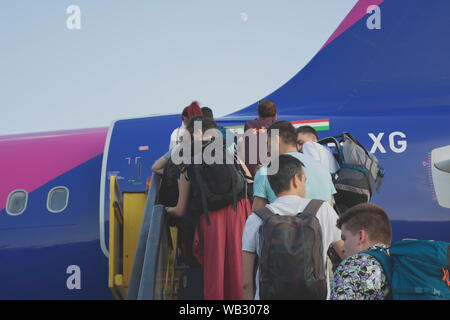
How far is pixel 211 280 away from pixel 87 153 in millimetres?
4102

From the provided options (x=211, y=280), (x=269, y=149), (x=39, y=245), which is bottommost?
(x=39, y=245)

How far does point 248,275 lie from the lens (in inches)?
143

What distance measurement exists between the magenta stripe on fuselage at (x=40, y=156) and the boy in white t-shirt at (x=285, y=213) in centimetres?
456

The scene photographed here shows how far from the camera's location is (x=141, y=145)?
7.75 m

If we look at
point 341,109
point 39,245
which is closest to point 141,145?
point 39,245

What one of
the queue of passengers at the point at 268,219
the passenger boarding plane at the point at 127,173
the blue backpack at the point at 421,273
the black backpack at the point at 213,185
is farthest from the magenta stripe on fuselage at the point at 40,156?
the blue backpack at the point at 421,273

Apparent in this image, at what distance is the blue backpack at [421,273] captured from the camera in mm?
2836

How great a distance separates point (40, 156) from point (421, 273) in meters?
6.15

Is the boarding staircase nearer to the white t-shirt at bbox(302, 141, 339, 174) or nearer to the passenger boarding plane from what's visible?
the passenger boarding plane

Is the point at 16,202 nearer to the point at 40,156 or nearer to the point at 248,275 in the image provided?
the point at 40,156

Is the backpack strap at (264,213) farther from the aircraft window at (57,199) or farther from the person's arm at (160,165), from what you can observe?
the aircraft window at (57,199)
